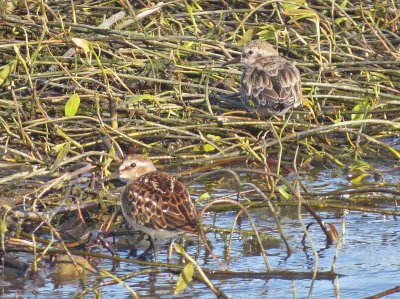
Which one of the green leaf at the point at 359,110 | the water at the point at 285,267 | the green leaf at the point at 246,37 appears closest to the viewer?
the water at the point at 285,267

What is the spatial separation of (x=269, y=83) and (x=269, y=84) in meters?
0.01

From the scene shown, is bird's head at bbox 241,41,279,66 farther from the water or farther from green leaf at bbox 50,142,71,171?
green leaf at bbox 50,142,71,171

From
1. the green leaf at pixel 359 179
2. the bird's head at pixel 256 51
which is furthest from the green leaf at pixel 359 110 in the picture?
the bird's head at pixel 256 51

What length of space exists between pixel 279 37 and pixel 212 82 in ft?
3.82

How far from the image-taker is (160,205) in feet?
22.9

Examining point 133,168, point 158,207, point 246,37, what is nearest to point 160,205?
point 158,207

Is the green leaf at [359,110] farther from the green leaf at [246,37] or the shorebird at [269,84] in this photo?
the green leaf at [246,37]

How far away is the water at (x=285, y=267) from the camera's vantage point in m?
6.47

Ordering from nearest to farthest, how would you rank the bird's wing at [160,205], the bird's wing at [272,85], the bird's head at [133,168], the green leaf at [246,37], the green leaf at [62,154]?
1. the bird's wing at [160,205]
2. the green leaf at [62,154]
3. the bird's head at [133,168]
4. the bird's wing at [272,85]
5. the green leaf at [246,37]

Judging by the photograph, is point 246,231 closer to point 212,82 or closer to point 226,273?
point 226,273

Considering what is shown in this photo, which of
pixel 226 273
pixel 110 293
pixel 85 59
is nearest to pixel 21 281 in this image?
pixel 110 293

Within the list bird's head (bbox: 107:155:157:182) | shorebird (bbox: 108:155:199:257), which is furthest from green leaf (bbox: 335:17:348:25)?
shorebird (bbox: 108:155:199:257)

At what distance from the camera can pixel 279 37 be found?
11.3 m

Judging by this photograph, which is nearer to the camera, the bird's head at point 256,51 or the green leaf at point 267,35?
the green leaf at point 267,35
